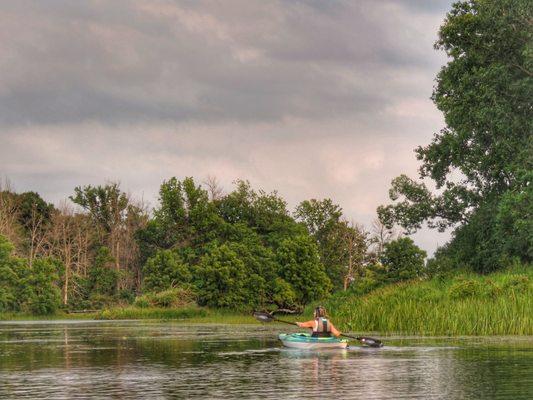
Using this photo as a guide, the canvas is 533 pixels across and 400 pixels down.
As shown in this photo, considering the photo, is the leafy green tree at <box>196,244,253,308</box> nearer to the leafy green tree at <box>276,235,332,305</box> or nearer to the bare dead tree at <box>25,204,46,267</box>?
the leafy green tree at <box>276,235,332,305</box>

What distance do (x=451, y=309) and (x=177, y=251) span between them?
65.1 m

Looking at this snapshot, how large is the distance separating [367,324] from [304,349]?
12.2 meters

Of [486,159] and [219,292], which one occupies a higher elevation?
[486,159]

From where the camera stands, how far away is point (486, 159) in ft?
200

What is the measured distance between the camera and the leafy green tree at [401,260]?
76000 mm

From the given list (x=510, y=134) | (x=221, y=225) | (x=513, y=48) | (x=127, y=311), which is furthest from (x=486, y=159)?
(x=221, y=225)

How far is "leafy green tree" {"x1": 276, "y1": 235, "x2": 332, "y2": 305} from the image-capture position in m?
89.9

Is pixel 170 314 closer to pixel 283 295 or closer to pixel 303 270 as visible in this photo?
pixel 283 295

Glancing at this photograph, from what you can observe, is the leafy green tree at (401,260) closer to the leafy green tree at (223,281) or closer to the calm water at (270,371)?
the leafy green tree at (223,281)

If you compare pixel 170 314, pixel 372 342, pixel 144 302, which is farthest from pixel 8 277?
pixel 372 342

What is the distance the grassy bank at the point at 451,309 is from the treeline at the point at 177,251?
32.8 metres

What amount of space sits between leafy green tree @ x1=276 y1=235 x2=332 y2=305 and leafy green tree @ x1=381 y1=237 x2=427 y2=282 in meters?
13.3

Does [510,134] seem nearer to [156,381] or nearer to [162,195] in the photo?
[156,381]

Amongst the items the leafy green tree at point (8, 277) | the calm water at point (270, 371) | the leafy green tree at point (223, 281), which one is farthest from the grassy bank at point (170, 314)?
the calm water at point (270, 371)
